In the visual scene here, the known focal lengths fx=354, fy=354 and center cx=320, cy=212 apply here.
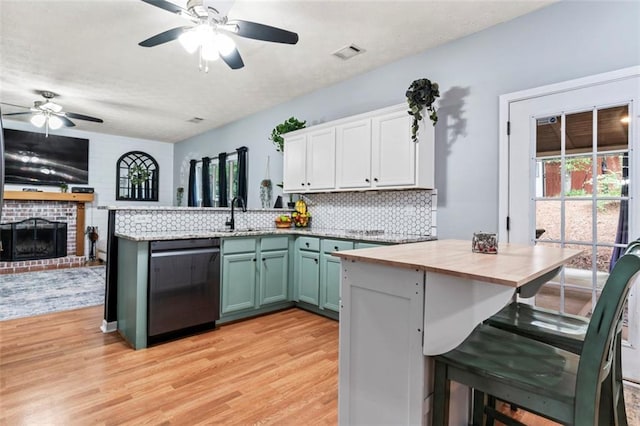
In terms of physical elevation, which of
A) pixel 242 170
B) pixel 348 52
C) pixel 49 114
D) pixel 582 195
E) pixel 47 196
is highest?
pixel 348 52

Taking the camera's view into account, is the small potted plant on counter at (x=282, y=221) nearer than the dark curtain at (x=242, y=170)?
Yes

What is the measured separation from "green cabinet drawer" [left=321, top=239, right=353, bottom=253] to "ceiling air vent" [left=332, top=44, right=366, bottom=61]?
1865 mm

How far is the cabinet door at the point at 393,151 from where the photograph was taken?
3203mm

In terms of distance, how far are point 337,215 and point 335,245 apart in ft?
2.92

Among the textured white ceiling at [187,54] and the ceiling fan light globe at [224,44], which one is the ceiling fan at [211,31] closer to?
the ceiling fan light globe at [224,44]

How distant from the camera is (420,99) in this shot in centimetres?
305

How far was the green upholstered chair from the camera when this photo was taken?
104 cm

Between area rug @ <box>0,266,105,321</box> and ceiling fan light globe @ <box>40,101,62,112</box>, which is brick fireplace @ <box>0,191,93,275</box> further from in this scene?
ceiling fan light globe @ <box>40,101,62,112</box>

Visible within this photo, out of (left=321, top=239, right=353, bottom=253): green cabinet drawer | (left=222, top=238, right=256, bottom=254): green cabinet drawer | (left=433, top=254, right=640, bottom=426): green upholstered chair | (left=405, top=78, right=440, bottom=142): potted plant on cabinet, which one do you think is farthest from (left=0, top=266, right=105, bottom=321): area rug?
(left=433, top=254, right=640, bottom=426): green upholstered chair

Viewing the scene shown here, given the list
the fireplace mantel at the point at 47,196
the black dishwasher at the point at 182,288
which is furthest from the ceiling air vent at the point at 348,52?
the fireplace mantel at the point at 47,196

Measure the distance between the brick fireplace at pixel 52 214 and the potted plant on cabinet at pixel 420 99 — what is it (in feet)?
21.3

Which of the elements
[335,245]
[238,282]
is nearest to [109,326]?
[238,282]

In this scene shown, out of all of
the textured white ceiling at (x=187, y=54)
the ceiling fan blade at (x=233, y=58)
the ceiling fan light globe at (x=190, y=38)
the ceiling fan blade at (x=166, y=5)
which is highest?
the textured white ceiling at (x=187, y=54)

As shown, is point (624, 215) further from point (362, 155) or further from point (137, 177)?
point (137, 177)
